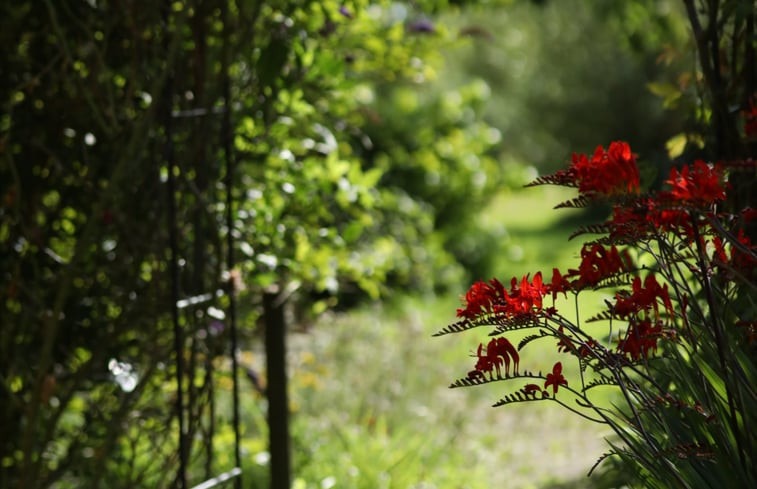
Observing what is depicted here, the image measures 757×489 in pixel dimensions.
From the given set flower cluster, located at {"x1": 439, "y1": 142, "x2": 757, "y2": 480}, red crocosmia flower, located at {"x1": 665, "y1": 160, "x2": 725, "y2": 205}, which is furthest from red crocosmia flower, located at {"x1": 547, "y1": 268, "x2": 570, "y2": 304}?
red crocosmia flower, located at {"x1": 665, "y1": 160, "x2": 725, "y2": 205}

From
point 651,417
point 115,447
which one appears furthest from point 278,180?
point 651,417

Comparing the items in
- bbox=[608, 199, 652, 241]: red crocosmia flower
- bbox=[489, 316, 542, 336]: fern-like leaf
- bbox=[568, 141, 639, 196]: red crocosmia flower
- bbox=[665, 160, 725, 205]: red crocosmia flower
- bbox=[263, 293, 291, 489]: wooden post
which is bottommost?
bbox=[489, 316, 542, 336]: fern-like leaf

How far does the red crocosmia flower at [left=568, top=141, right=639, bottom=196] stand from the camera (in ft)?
5.52

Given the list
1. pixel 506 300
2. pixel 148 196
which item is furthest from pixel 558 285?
pixel 148 196

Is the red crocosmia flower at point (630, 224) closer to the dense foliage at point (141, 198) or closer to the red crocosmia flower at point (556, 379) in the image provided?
the red crocosmia flower at point (556, 379)

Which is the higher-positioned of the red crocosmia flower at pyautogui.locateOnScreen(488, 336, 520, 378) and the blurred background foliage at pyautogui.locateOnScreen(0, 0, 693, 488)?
the blurred background foliage at pyautogui.locateOnScreen(0, 0, 693, 488)

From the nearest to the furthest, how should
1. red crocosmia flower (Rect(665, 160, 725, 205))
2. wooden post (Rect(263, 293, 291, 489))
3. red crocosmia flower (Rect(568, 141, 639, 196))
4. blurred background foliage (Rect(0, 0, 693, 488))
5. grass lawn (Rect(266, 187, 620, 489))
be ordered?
red crocosmia flower (Rect(665, 160, 725, 205)), red crocosmia flower (Rect(568, 141, 639, 196)), blurred background foliage (Rect(0, 0, 693, 488)), wooden post (Rect(263, 293, 291, 489)), grass lawn (Rect(266, 187, 620, 489))

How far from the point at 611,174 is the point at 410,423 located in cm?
374

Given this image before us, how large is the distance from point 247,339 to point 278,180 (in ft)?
3.17

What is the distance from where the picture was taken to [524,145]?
1036 inches

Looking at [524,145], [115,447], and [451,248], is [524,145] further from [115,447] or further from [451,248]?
[115,447]

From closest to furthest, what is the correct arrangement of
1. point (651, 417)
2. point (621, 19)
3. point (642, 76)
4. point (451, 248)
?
1. point (651, 417)
2. point (621, 19)
3. point (451, 248)
4. point (642, 76)

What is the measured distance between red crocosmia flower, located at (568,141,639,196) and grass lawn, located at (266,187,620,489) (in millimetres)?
2678

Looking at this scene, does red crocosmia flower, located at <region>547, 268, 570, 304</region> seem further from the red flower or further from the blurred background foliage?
the blurred background foliage
